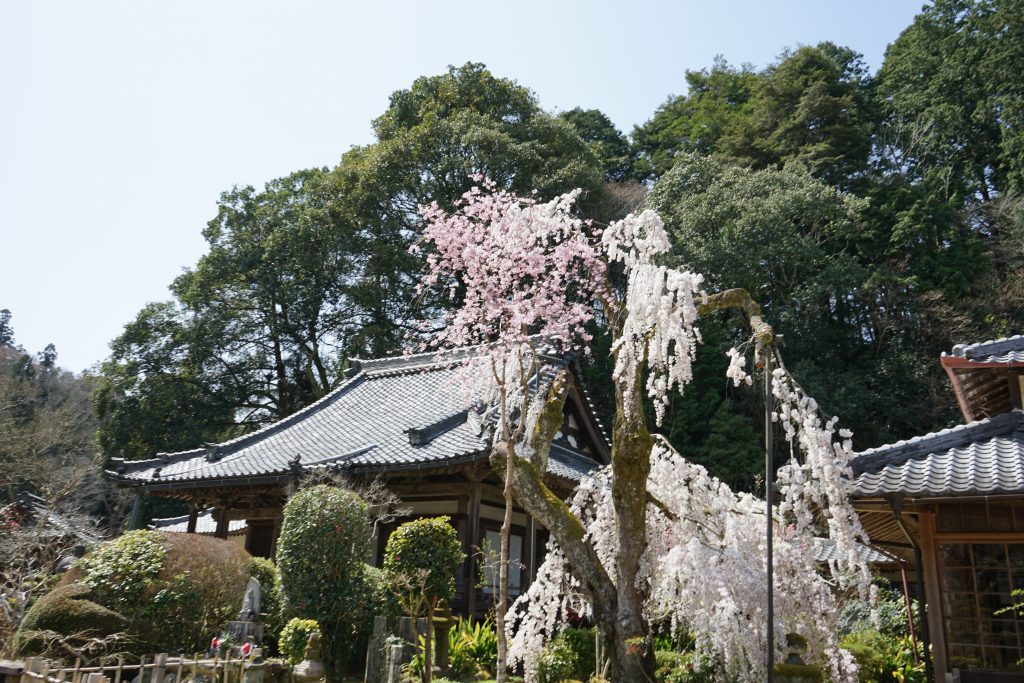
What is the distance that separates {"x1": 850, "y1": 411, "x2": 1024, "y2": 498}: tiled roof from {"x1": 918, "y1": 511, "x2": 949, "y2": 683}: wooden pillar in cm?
65

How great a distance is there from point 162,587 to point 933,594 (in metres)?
9.31

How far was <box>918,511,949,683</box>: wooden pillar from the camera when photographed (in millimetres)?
7262

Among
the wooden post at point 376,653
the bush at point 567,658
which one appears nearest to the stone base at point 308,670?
the wooden post at point 376,653

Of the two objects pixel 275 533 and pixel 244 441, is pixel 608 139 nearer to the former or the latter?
pixel 244 441

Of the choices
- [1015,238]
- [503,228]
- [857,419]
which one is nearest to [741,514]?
[503,228]

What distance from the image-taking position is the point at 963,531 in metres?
7.45

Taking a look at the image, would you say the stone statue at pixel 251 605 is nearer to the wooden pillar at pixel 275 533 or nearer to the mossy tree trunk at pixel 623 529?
the mossy tree trunk at pixel 623 529

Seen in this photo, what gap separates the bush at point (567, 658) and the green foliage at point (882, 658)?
3.46 metres

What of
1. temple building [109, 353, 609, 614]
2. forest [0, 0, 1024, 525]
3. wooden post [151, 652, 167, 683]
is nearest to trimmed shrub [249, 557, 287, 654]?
temple building [109, 353, 609, 614]

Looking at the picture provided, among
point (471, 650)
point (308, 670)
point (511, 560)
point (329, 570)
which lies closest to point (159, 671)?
→ point (308, 670)

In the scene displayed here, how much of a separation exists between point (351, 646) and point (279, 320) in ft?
71.0

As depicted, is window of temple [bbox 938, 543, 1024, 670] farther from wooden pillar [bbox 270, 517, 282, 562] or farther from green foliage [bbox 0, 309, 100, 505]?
green foliage [bbox 0, 309, 100, 505]

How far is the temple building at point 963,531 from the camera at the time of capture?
705cm

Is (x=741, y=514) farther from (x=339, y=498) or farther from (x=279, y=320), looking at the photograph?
(x=279, y=320)
